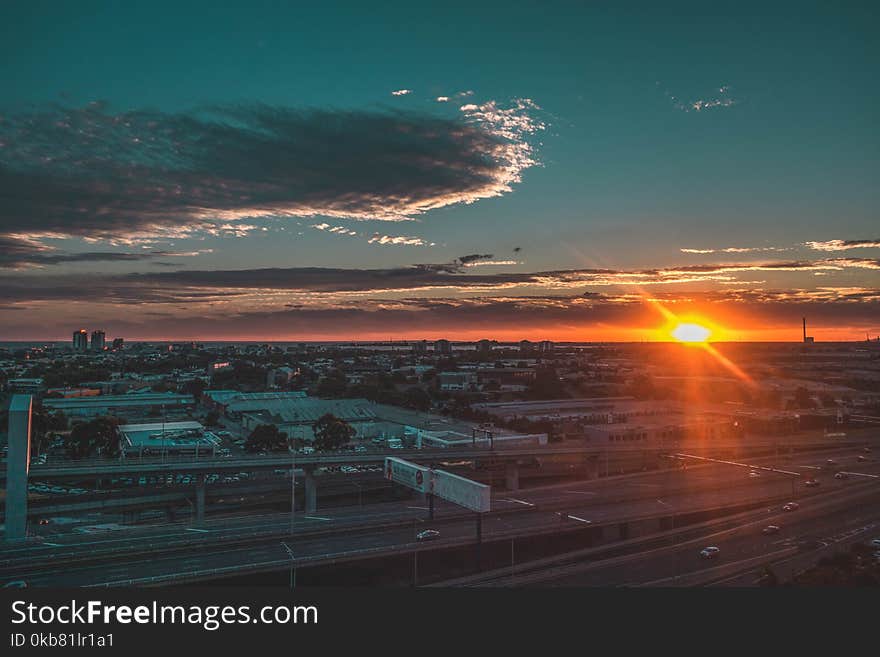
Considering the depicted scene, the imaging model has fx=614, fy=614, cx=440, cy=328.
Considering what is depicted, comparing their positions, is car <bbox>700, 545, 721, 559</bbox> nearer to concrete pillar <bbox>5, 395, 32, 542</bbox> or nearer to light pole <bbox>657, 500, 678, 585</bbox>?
light pole <bbox>657, 500, 678, 585</bbox>

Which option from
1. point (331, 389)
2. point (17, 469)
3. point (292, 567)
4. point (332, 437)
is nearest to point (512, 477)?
point (332, 437)

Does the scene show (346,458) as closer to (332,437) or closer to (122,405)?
(332,437)

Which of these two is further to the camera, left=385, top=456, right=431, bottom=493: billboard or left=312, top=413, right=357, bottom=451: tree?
left=312, top=413, right=357, bottom=451: tree

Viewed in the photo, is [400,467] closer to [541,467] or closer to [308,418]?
[541,467]

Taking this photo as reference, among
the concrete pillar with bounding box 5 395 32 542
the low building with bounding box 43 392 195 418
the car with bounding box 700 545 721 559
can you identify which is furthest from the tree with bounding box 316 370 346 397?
the car with bounding box 700 545 721 559

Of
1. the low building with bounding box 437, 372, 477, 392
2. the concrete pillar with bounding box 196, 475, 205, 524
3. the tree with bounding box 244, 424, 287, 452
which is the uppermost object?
the low building with bounding box 437, 372, 477, 392

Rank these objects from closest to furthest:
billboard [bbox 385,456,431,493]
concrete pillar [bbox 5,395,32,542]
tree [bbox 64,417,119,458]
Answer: concrete pillar [bbox 5,395,32,542] → billboard [bbox 385,456,431,493] → tree [bbox 64,417,119,458]
